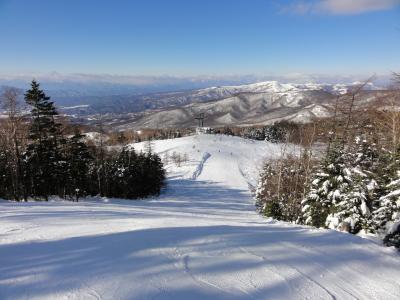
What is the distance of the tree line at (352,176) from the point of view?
1240cm

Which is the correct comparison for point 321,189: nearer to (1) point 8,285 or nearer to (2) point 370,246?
(2) point 370,246

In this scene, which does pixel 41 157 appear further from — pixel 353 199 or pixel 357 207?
pixel 357 207

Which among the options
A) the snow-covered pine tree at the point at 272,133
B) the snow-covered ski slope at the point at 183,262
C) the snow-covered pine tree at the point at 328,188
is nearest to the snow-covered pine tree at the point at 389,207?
the snow-covered pine tree at the point at 328,188

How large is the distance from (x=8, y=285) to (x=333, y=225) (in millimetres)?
11903

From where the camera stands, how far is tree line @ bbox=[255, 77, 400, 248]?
1240 cm

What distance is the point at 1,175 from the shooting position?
31.0m

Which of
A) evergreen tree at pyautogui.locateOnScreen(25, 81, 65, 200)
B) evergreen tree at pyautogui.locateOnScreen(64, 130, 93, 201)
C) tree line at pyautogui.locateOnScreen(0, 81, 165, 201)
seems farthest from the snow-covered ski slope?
evergreen tree at pyautogui.locateOnScreen(64, 130, 93, 201)

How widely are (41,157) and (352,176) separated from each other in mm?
25145

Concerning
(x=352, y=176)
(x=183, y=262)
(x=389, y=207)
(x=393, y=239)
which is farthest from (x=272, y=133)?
(x=183, y=262)

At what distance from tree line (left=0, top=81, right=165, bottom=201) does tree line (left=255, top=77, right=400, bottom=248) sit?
1838 centimetres

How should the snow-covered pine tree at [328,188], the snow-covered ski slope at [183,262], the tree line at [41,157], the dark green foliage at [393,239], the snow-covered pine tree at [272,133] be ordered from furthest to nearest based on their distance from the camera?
the snow-covered pine tree at [272,133]
the tree line at [41,157]
the snow-covered pine tree at [328,188]
the dark green foliage at [393,239]
the snow-covered ski slope at [183,262]

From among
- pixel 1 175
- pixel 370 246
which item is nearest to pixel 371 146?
pixel 370 246

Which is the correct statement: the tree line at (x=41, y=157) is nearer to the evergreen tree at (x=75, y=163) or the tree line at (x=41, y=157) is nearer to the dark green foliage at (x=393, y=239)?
the evergreen tree at (x=75, y=163)

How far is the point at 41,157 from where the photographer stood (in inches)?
1166
